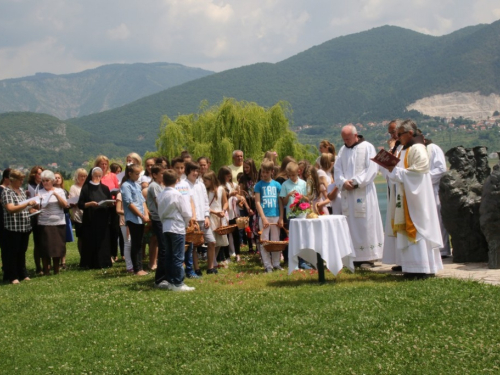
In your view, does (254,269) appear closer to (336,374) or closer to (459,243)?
(459,243)

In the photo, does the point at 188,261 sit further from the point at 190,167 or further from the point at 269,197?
→ the point at 269,197

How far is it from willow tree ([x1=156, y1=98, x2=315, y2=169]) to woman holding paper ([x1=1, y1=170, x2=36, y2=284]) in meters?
22.4

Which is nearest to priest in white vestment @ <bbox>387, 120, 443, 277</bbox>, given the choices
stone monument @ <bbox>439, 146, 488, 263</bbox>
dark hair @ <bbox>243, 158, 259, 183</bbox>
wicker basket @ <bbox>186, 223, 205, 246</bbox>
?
stone monument @ <bbox>439, 146, 488, 263</bbox>

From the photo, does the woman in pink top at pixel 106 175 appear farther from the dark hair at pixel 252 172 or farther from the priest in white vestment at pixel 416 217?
the priest in white vestment at pixel 416 217

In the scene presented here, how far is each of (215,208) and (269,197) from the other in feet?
4.24

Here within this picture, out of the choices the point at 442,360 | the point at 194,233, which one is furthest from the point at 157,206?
the point at 442,360

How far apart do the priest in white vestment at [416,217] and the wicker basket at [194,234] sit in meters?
2.99

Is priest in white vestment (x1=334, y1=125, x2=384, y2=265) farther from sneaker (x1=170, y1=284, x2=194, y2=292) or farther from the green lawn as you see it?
Answer: sneaker (x1=170, y1=284, x2=194, y2=292)

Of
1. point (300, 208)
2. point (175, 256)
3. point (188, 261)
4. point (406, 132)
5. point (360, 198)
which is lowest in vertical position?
point (188, 261)

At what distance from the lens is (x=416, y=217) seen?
9.59m

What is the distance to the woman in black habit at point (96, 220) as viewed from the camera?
13.4 meters

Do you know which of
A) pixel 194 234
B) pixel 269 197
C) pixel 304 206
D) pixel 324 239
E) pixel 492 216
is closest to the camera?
pixel 324 239

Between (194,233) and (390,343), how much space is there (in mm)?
4693

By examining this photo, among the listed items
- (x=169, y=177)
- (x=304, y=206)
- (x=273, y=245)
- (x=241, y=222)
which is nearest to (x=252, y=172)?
(x=241, y=222)
